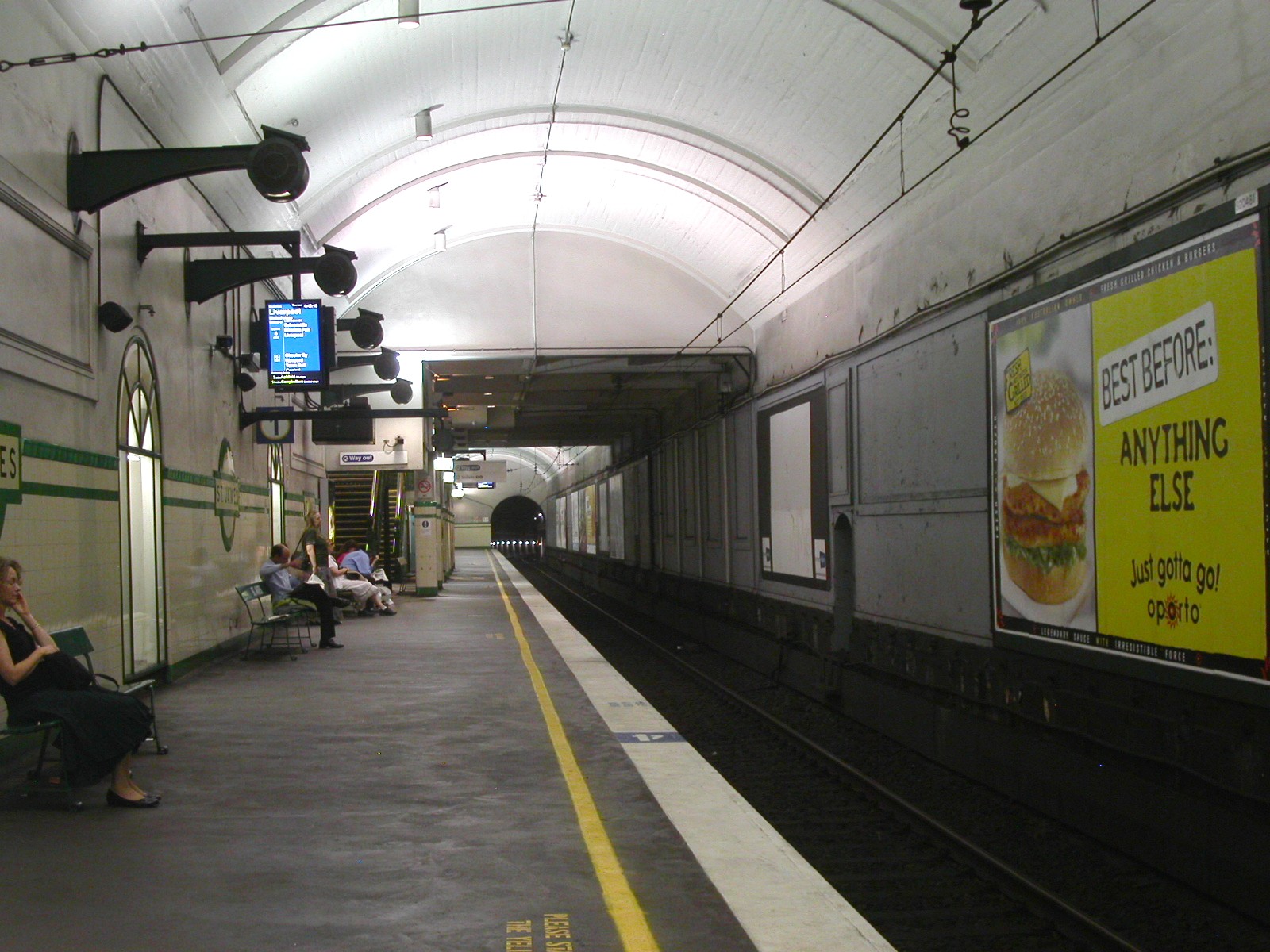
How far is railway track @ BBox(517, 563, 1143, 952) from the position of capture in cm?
564

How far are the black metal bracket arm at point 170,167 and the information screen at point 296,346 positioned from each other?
408 cm

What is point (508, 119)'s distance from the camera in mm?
16766

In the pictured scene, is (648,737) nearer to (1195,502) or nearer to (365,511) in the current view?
(1195,502)

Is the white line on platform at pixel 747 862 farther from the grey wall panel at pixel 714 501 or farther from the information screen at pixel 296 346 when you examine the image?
the grey wall panel at pixel 714 501

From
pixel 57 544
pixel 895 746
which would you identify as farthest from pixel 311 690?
pixel 895 746

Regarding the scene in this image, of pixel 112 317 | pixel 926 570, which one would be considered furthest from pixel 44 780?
pixel 926 570

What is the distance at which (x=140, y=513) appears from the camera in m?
10.4

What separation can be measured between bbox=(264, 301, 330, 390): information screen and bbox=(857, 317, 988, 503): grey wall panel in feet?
19.1

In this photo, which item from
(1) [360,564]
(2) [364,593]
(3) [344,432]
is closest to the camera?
(3) [344,432]

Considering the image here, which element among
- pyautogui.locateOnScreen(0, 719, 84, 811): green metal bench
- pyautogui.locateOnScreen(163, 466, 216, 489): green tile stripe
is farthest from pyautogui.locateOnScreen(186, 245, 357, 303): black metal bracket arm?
pyautogui.locateOnScreen(0, 719, 84, 811): green metal bench

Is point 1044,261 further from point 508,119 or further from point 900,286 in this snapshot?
point 508,119

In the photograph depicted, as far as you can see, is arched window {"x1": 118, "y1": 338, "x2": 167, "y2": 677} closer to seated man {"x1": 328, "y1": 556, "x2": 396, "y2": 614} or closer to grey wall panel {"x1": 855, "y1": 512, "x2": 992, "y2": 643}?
grey wall panel {"x1": 855, "y1": 512, "x2": 992, "y2": 643}

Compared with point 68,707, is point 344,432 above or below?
above

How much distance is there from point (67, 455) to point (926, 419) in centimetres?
702
